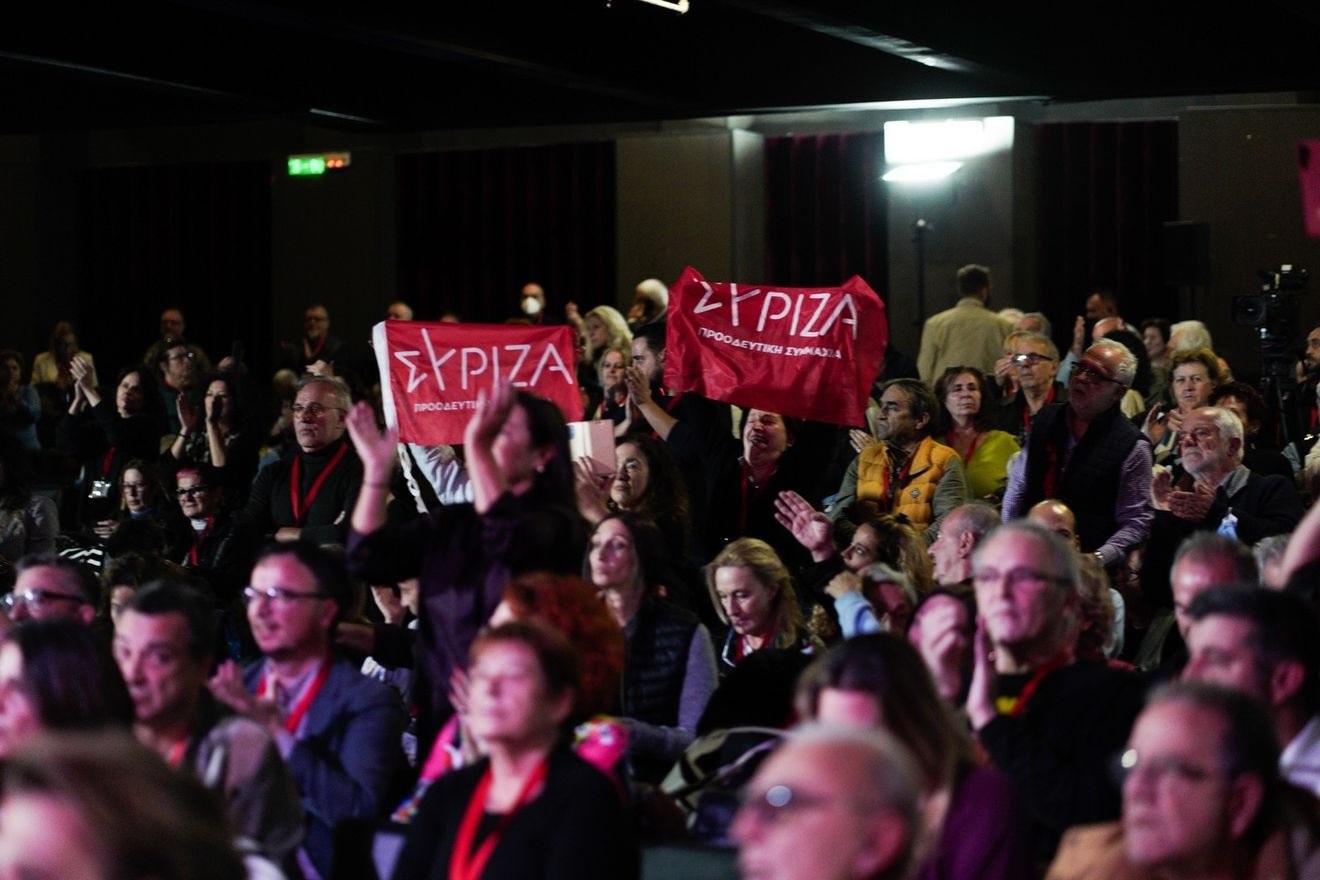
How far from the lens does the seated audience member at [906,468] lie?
295 inches

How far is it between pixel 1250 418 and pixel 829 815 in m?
6.35

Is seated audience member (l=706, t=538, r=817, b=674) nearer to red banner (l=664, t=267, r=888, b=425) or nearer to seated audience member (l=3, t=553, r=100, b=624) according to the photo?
seated audience member (l=3, t=553, r=100, b=624)

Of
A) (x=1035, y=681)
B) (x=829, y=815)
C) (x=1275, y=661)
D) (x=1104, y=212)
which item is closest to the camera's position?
(x=829, y=815)

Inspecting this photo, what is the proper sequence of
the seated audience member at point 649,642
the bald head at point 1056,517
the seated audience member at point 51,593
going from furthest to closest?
the bald head at point 1056,517, the seated audience member at point 51,593, the seated audience member at point 649,642

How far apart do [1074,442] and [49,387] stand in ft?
29.9

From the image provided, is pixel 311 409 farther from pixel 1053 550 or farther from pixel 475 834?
pixel 475 834

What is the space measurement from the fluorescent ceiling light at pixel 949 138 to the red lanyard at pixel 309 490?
29.5 ft

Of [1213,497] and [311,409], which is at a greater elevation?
[311,409]

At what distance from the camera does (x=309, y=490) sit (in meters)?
7.68

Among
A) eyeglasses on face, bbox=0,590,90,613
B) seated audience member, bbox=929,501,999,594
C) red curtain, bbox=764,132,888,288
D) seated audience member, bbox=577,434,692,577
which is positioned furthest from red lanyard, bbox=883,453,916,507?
red curtain, bbox=764,132,888,288

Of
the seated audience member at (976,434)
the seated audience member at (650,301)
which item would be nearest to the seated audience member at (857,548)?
the seated audience member at (976,434)

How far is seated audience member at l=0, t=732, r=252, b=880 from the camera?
2.10 m

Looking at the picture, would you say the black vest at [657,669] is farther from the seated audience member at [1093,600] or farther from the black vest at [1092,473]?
the black vest at [1092,473]

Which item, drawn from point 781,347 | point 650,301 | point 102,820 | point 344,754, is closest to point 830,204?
point 650,301
